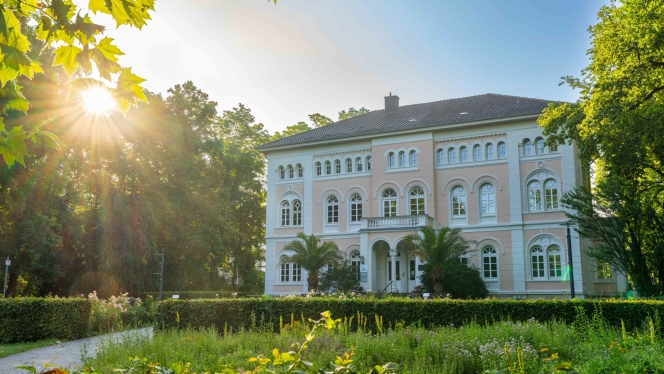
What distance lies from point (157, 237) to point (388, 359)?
109 ft

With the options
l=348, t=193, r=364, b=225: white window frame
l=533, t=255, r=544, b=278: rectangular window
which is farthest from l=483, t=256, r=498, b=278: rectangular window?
l=348, t=193, r=364, b=225: white window frame

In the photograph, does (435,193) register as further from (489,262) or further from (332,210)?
(332,210)

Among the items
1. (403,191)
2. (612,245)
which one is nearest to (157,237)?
(403,191)

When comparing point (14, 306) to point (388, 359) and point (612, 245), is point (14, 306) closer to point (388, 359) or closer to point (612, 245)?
point (388, 359)

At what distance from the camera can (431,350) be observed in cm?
883

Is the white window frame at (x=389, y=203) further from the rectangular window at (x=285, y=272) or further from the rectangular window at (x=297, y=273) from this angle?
the rectangular window at (x=285, y=272)

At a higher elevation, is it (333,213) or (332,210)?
(332,210)

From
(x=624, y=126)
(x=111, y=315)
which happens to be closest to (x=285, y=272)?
(x=111, y=315)

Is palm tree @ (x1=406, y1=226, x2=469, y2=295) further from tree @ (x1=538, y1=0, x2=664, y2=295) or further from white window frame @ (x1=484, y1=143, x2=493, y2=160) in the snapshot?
tree @ (x1=538, y1=0, x2=664, y2=295)

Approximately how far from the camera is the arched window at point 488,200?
3456 centimetres

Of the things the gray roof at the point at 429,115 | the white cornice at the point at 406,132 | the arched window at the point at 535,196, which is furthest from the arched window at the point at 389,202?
the arched window at the point at 535,196

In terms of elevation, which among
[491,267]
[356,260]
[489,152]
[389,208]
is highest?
[489,152]

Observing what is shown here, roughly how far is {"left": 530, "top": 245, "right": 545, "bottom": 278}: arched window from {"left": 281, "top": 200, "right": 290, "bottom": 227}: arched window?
16.6 meters

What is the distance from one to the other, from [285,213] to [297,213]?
1.00 m
